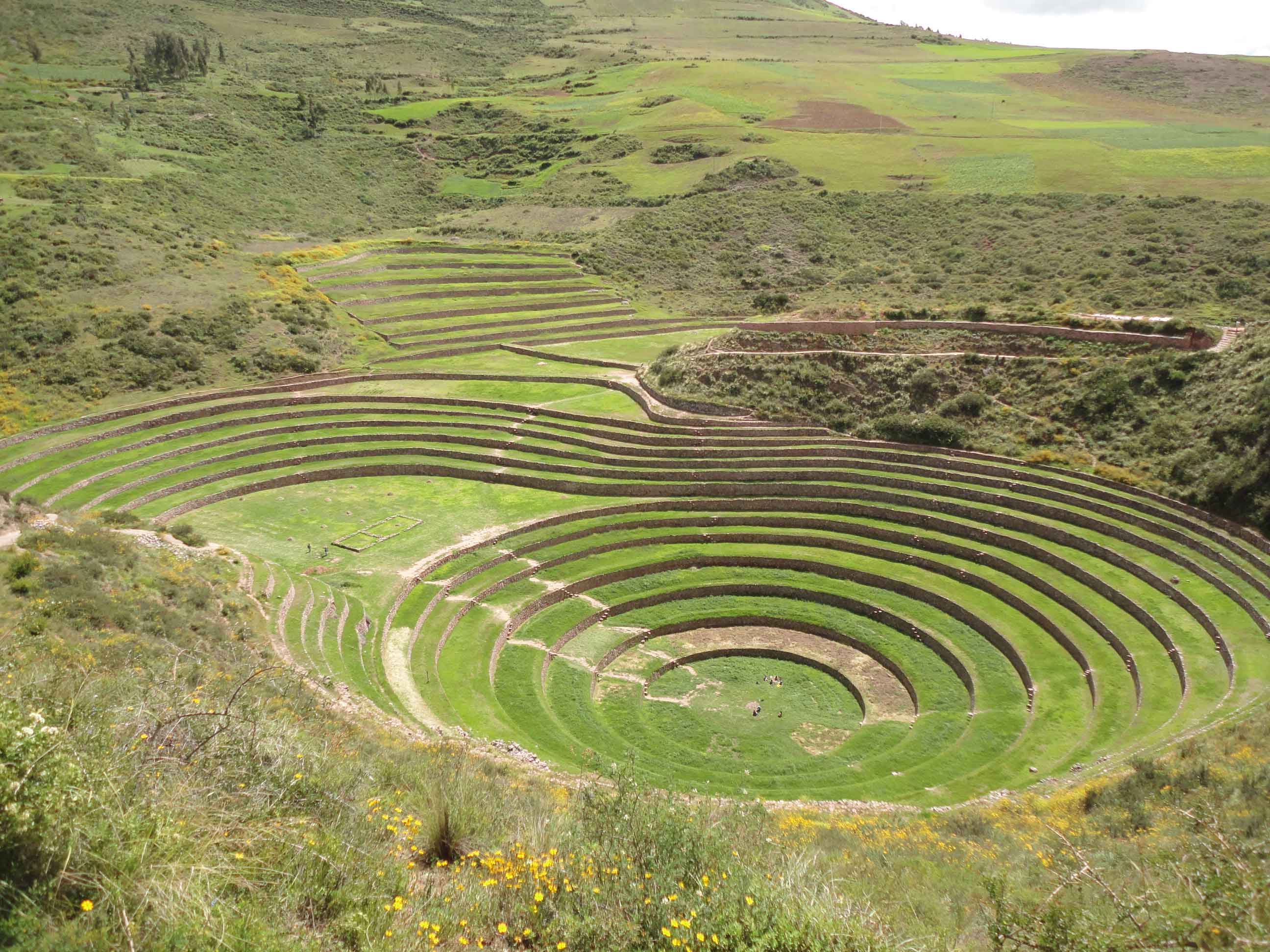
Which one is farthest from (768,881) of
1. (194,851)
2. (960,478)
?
(960,478)

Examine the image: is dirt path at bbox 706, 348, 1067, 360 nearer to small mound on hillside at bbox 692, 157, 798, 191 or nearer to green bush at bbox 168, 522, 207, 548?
green bush at bbox 168, 522, 207, 548

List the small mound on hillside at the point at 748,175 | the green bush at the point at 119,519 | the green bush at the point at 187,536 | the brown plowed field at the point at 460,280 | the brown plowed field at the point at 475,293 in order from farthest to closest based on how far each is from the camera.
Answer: the small mound on hillside at the point at 748,175 → the brown plowed field at the point at 460,280 → the brown plowed field at the point at 475,293 → the green bush at the point at 187,536 → the green bush at the point at 119,519

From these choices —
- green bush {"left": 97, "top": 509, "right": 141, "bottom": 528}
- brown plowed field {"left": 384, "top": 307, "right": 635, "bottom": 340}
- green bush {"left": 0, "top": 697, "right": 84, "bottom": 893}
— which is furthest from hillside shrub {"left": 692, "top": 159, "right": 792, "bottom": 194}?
green bush {"left": 0, "top": 697, "right": 84, "bottom": 893}

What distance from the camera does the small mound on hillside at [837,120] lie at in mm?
91188

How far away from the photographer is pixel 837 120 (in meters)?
94.6

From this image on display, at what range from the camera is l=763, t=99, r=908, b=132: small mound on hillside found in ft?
299

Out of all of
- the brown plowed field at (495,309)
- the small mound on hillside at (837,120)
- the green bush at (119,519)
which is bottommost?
the green bush at (119,519)

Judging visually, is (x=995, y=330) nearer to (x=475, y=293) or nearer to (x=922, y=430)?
(x=922, y=430)

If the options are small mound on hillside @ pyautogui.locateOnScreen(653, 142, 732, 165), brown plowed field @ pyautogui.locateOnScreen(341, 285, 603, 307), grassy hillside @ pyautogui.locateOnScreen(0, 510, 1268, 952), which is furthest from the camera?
small mound on hillside @ pyautogui.locateOnScreen(653, 142, 732, 165)

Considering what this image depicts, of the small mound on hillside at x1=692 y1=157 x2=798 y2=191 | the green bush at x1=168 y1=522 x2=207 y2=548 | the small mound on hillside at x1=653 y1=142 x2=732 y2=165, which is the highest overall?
the small mound on hillside at x1=653 y1=142 x2=732 y2=165

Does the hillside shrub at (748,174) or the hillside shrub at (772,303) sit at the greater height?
the hillside shrub at (748,174)

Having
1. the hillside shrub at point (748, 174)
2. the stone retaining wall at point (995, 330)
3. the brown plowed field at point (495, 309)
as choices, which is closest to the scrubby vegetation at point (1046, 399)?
the stone retaining wall at point (995, 330)

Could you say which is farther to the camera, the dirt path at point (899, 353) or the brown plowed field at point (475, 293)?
the brown plowed field at point (475, 293)

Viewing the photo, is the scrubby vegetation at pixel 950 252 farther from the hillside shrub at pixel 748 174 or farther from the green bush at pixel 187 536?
the green bush at pixel 187 536
